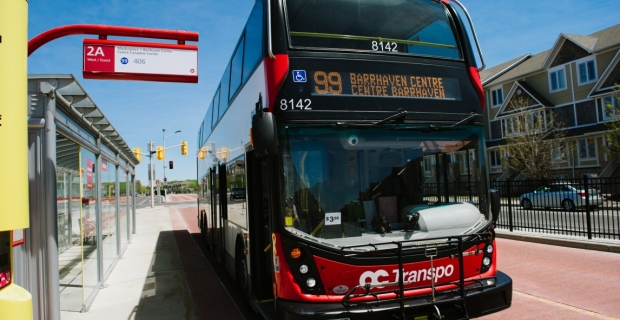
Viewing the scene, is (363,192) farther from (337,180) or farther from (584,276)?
(584,276)

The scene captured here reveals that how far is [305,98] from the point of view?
4.55 metres

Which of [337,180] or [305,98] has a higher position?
[305,98]

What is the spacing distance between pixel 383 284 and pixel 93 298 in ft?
19.1

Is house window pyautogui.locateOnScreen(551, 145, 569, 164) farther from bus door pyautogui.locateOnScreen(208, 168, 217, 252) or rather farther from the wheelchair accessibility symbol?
the wheelchair accessibility symbol

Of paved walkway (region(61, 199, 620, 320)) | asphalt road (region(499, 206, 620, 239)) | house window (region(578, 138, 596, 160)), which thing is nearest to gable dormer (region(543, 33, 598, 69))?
house window (region(578, 138, 596, 160))

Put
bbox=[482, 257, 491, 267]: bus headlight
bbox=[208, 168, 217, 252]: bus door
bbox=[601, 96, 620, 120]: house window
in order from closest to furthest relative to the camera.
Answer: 1. bbox=[482, 257, 491, 267]: bus headlight
2. bbox=[208, 168, 217, 252]: bus door
3. bbox=[601, 96, 620, 120]: house window

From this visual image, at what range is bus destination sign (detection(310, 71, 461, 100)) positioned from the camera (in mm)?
4656

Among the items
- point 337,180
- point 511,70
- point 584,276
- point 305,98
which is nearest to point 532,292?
point 584,276

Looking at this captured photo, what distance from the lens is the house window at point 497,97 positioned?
4028cm

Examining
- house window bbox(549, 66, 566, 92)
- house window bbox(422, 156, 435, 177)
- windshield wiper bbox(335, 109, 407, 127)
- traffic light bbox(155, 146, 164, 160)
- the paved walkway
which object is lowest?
the paved walkway

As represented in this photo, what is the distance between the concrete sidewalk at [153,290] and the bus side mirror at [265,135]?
11.4 ft

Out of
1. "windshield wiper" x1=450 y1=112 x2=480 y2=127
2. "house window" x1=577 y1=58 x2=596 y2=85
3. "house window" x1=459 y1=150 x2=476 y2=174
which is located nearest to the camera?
"windshield wiper" x1=450 y1=112 x2=480 y2=127

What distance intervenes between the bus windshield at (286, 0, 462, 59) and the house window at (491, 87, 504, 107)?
3820 cm

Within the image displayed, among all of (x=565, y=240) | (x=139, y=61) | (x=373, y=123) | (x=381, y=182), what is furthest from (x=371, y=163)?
(x=565, y=240)
